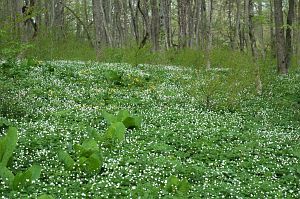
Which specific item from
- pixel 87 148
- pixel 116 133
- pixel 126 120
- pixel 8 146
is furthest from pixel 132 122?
pixel 8 146

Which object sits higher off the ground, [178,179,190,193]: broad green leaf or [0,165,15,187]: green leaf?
[0,165,15,187]: green leaf

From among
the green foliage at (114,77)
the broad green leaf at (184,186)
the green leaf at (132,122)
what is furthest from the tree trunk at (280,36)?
the broad green leaf at (184,186)

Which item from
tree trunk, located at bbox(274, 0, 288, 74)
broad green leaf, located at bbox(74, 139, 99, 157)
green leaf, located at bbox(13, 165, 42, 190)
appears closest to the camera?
green leaf, located at bbox(13, 165, 42, 190)

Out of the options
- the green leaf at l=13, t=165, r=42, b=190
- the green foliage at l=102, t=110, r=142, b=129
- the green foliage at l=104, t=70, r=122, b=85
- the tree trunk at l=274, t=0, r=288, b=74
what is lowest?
the green leaf at l=13, t=165, r=42, b=190

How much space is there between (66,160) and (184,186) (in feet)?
6.64

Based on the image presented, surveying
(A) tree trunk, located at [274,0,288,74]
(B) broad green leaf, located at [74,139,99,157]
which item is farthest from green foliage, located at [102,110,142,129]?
(A) tree trunk, located at [274,0,288,74]

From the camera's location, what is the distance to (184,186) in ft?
19.4

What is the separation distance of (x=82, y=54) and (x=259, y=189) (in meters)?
18.7

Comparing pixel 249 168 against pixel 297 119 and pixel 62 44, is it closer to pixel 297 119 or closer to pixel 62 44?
pixel 297 119

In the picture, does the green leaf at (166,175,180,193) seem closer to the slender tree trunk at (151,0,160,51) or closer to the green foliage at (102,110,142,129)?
the green foliage at (102,110,142,129)

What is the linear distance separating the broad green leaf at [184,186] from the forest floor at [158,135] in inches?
0.6

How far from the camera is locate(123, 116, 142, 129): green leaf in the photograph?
351 inches

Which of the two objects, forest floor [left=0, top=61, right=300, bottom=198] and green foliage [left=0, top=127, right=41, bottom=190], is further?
forest floor [left=0, top=61, right=300, bottom=198]

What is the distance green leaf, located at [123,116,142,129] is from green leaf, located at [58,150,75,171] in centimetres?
247
